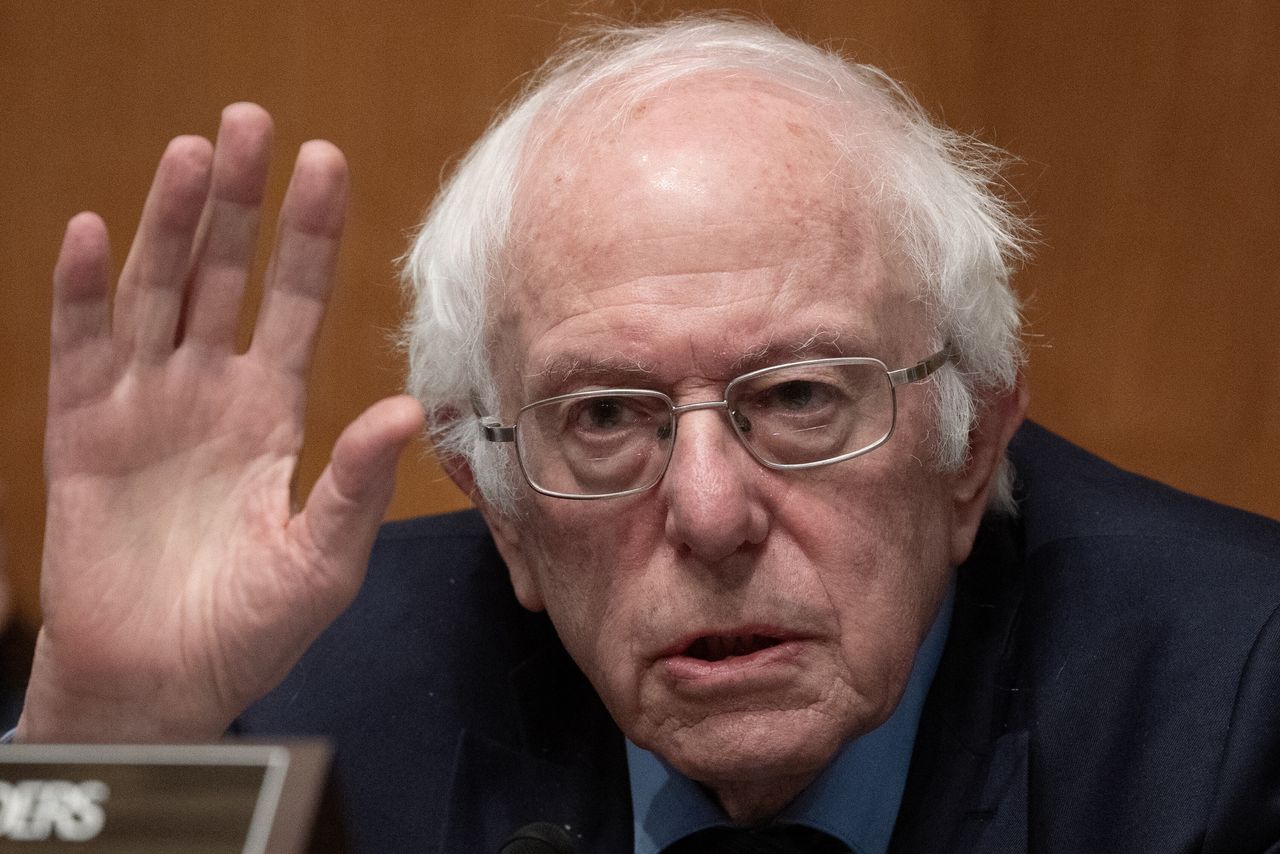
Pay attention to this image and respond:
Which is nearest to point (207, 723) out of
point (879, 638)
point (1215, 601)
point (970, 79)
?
point (879, 638)

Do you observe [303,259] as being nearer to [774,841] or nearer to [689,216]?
[689,216]

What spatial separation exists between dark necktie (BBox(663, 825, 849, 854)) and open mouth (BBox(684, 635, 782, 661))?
30cm

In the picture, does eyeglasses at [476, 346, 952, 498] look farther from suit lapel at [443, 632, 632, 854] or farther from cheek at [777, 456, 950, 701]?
suit lapel at [443, 632, 632, 854]

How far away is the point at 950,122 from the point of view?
2678 mm

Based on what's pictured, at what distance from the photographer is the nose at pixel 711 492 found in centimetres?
167

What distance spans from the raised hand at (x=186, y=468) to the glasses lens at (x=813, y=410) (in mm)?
506

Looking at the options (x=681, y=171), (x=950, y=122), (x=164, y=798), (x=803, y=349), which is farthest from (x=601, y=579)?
(x=950, y=122)

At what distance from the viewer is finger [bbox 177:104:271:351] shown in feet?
5.25

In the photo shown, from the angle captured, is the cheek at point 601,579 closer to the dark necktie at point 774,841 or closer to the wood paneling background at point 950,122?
the dark necktie at point 774,841

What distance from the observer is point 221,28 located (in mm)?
2789

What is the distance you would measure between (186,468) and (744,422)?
0.64 metres

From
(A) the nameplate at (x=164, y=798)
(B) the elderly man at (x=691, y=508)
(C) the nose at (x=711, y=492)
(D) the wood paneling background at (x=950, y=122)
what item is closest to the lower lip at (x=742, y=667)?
(B) the elderly man at (x=691, y=508)

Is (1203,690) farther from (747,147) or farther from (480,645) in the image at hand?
(480,645)

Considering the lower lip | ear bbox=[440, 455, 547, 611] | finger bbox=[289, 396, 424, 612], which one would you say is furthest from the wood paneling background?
finger bbox=[289, 396, 424, 612]
